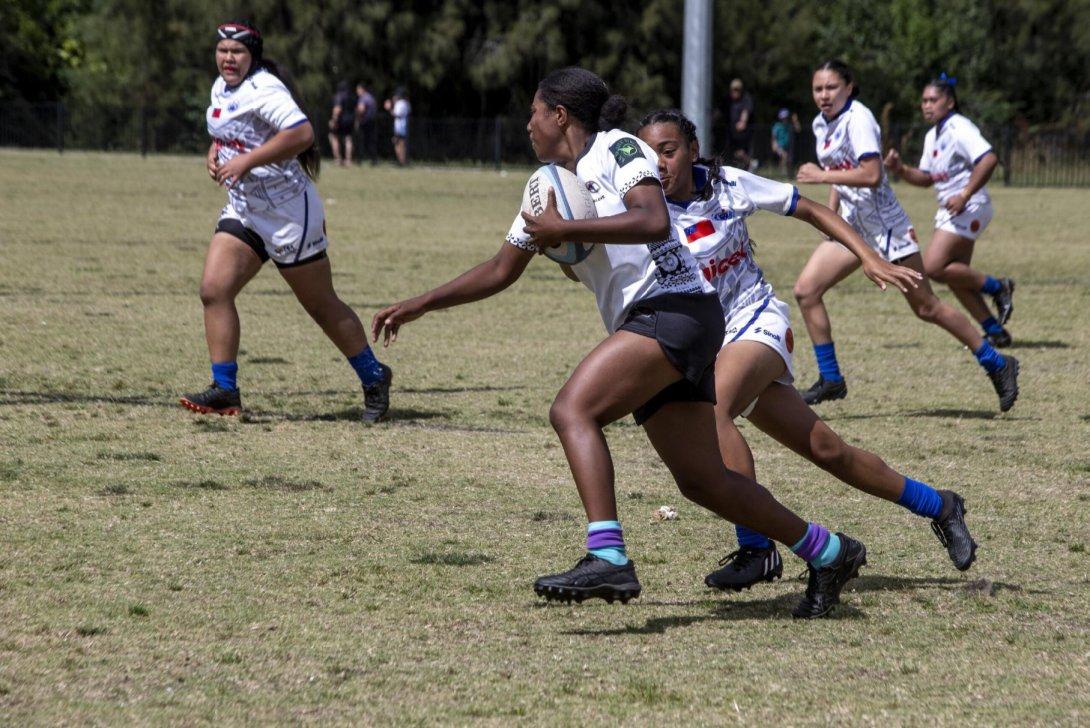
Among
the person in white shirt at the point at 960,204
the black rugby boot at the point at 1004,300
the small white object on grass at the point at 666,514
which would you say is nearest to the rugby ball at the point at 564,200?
the small white object on grass at the point at 666,514

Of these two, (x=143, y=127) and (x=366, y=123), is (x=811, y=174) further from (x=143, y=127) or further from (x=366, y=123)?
(x=143, y=127)

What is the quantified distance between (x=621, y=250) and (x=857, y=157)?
4.82 meters

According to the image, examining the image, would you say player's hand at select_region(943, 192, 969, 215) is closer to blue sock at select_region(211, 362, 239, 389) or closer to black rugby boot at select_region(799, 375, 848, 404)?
black rugby boot at select_region(799, 375, 848, 404)

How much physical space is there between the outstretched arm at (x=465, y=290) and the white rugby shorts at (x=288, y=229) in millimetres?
3616

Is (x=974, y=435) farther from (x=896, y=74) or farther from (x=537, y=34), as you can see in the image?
(x=896, y=74)

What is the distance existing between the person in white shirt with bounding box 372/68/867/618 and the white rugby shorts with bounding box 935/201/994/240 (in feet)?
23.2

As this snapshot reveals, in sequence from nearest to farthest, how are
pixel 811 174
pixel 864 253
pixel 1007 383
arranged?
pixel 864 253 → pixel 811 174 → pixel 1007 383

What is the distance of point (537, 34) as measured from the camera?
4544 centimetres

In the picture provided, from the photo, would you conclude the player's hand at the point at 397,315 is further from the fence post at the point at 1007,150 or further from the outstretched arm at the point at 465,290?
the fence post at the point at 1007,150

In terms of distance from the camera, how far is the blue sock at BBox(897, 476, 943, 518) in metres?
5.35

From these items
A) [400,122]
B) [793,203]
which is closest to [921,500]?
[793,203]

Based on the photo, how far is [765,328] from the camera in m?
5.31

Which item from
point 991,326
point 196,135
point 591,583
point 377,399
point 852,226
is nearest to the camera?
point 591,583

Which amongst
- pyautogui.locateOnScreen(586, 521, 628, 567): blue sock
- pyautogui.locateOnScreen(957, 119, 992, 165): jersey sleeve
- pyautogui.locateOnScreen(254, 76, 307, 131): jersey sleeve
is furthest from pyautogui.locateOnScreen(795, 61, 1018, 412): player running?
pyautogui.locateOnScreen(586, 521, 628, 567): blue sock
